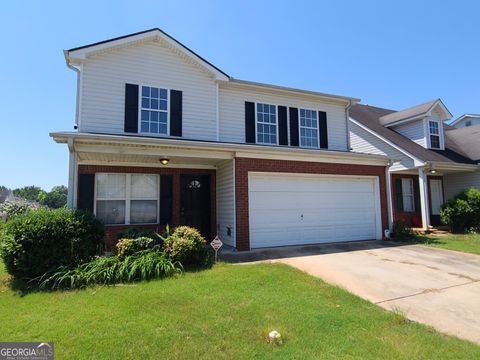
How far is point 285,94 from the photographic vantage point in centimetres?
1199

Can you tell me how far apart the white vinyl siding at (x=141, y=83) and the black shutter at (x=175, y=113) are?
160 millimetres

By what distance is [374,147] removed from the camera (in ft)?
51.3

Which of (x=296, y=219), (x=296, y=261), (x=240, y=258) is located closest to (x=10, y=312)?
(x=240, y=258)

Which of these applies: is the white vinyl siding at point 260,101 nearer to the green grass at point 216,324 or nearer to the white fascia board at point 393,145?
the white fascia board at point 393,145

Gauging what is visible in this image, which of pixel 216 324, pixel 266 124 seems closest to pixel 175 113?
pixel 266 124

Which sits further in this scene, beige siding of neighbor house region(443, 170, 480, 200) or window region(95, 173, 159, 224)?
beige siding of neighbor house region(443, 170, 480, 200)

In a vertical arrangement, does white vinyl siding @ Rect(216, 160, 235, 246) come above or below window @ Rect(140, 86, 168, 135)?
below

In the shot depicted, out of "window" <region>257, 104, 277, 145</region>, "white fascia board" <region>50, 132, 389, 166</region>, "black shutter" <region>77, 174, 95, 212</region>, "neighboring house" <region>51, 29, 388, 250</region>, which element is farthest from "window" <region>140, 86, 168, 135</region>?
"window" <region>257, 104, 277, 145</region>

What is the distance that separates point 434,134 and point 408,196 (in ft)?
13.0

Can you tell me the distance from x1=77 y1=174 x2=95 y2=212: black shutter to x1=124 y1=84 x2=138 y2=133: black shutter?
203 centimetres

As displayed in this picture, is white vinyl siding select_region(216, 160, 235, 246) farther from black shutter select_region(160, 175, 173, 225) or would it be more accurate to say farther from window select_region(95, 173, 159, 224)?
window select_region(95, 173, 159, 224)

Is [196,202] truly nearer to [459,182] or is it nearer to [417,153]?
[417,153]

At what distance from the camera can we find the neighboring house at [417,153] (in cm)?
1461

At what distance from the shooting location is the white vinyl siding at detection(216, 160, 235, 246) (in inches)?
351
